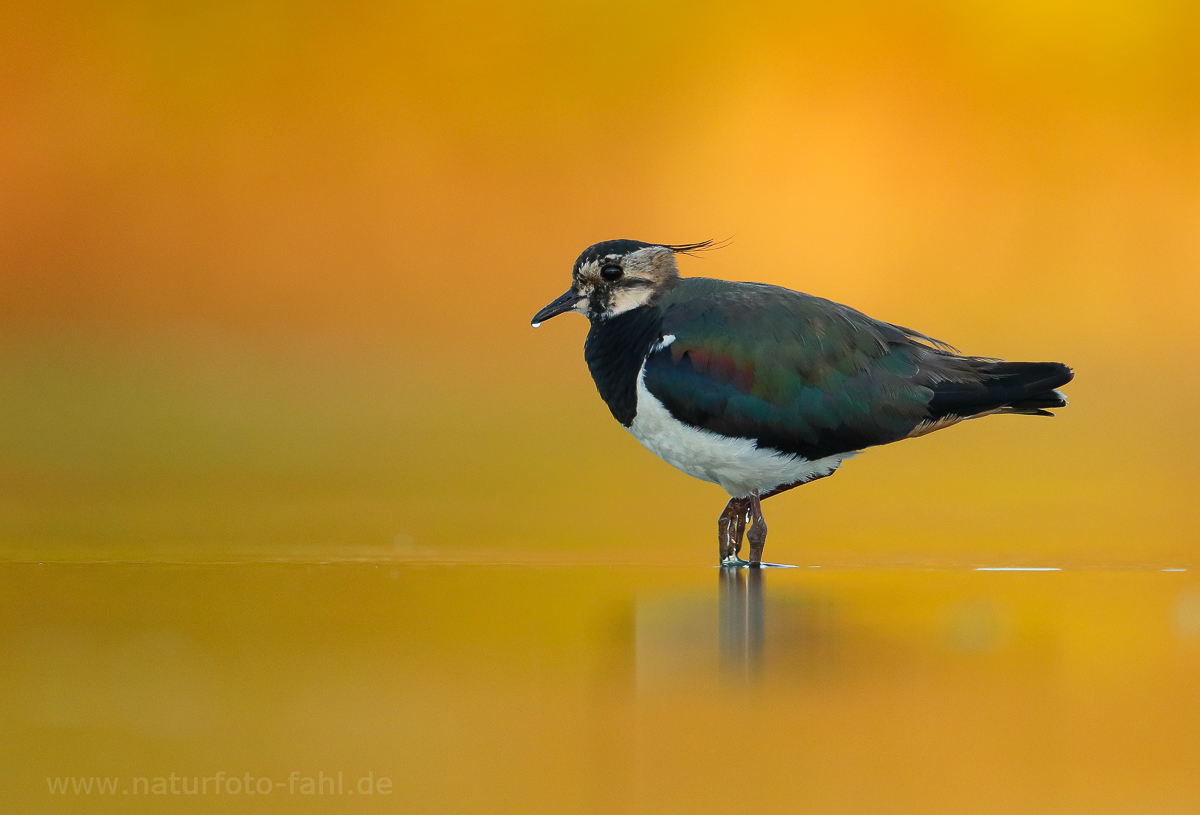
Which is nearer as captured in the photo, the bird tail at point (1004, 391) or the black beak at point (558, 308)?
the bird tail at point (1004, 391)

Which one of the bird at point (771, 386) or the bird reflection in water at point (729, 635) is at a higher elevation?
the bird at point (771, 386)

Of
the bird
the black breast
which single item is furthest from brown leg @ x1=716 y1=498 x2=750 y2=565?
the black breast

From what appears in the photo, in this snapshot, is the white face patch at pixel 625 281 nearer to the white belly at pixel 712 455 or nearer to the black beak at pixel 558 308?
the black beak at pixel 558 308

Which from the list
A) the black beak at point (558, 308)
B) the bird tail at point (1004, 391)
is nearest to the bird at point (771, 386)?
the bird tail at point (1004, 391)

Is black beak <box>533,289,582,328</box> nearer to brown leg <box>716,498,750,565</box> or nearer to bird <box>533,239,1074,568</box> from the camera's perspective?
bird <box>533,239,1074,568</box>

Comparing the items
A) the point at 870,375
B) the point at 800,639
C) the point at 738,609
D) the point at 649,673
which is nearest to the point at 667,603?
the point at 738,609

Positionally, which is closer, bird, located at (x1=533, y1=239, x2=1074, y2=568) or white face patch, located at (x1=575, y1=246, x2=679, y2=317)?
bird, located at (x1=533, y1=239, x2=1074, y2=568)

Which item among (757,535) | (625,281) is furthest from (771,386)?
(625,281)

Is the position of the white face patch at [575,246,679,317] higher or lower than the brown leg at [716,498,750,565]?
higher

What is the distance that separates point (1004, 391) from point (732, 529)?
1.39 metres

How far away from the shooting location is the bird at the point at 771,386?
16.5ft

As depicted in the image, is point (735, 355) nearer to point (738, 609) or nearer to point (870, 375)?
point (870, 375)

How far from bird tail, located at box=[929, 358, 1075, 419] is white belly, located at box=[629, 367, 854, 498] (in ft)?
1.66

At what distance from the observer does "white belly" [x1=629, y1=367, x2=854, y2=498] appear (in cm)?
506
